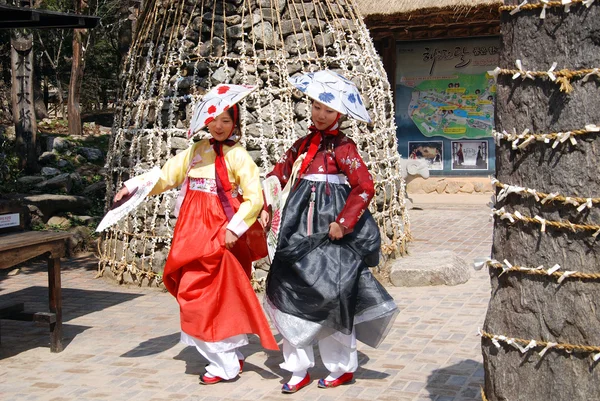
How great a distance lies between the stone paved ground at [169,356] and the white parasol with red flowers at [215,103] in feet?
4.95

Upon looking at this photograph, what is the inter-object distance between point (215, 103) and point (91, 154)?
31.0 feet

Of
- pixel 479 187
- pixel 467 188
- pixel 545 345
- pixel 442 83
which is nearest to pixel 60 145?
pixel 442 83

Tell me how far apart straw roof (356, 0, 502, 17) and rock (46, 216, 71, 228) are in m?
4.82

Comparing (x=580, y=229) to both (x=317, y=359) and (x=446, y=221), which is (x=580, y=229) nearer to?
(x=317, y=359)

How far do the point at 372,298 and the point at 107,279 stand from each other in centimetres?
394

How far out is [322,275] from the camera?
4.48 m

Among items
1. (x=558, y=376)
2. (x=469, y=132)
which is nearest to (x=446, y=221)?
(x=469, y=132)

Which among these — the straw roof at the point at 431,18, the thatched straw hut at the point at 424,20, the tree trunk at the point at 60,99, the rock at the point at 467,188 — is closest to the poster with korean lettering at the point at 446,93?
the thatched straw hut at the point at 424,20

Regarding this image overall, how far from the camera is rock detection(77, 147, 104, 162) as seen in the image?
44.8 feet

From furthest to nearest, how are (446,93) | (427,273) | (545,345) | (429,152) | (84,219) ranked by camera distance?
(429,152)
(446,93)
(84,219)
(427,273)
(545,345)

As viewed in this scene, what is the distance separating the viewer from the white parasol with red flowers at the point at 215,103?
4738mm

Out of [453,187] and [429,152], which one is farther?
[429,152]

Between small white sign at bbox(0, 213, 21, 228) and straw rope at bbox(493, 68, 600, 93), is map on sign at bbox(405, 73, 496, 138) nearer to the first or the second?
small white sign at bbox(0, 213, 21, 228)

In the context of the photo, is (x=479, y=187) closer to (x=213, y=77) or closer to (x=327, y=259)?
(x=213, y=77)
